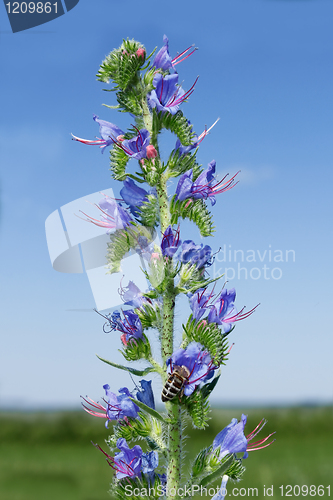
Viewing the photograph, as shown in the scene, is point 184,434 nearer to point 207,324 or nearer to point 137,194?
point 207,324

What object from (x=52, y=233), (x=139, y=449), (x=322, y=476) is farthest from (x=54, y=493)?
(x=139, y=449)

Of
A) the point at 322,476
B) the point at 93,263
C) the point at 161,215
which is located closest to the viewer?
the point at 161,215

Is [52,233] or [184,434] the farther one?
[52,233]

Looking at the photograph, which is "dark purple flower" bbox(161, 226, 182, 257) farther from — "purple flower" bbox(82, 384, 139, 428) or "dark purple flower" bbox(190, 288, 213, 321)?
"purple flower" bbox(82, 384, 139, 428)

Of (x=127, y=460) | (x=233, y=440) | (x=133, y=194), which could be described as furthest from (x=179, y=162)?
(x=127, y=460)

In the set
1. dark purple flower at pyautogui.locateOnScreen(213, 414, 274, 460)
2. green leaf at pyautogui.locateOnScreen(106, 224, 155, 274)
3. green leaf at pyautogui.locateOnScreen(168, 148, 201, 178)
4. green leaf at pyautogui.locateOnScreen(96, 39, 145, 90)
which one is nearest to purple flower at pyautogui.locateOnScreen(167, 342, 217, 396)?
dark purple flower at pyautogui.locateOnScreen(213, 414, 274, 460)

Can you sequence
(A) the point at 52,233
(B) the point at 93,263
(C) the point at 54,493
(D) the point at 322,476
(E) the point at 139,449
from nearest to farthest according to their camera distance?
(E) the point at 139,449
(B) the point at 93,263
(A) the point at 52,233
(C) the point at 54,493
(D) the point at 322,476

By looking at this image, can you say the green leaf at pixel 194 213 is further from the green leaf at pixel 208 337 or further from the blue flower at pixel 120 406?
the blue flower at pixel 120 406
